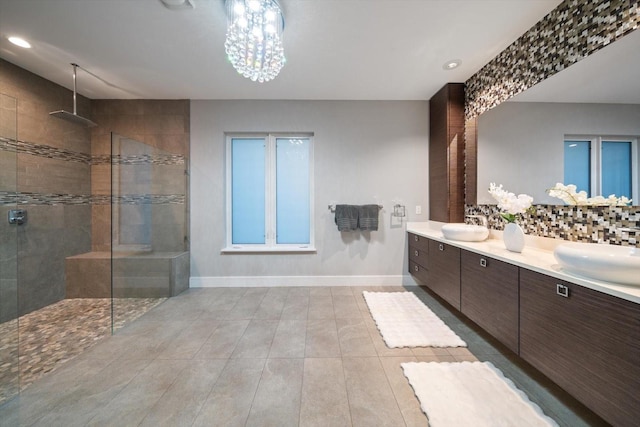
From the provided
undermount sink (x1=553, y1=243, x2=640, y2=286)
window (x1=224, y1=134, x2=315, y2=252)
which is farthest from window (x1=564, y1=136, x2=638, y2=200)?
window (x1=224, y1=134, x2=315, y2=252)

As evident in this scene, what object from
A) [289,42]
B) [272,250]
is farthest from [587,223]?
[272,250]

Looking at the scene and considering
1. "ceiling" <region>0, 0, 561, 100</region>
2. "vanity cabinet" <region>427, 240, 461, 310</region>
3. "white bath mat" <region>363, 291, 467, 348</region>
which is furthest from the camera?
"vanity cabinet" <region>427, 240, 461, 310</region>

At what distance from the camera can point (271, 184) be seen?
123 inches

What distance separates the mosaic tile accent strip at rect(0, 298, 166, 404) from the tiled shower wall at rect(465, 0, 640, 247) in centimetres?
365

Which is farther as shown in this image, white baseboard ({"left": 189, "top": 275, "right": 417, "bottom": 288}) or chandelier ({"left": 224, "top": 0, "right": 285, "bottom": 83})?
white baseboard ({"left": 189, "top": 275, "right": 417, "bottom": 288})

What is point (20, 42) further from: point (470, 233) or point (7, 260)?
point (470, 233)

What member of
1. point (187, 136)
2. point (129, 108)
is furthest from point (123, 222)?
point (129, 108)

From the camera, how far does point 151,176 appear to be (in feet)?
8.91

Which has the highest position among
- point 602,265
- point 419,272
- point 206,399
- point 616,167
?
point 616,167

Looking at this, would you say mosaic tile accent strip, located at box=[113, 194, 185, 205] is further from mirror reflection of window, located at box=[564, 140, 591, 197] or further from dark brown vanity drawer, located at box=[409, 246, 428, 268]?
mirror reflection of window, located at box=[564, 140, 591, 197]

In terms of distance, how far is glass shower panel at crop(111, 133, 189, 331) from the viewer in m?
2.35

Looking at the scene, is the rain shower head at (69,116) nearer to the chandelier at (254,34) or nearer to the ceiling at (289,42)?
the ceiling at (289,42)

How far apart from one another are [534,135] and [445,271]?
4.34 feet

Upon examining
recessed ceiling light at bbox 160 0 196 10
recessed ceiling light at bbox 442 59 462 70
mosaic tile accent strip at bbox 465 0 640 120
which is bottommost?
mosaic tile accent strip at bbox 465 0 640 120
